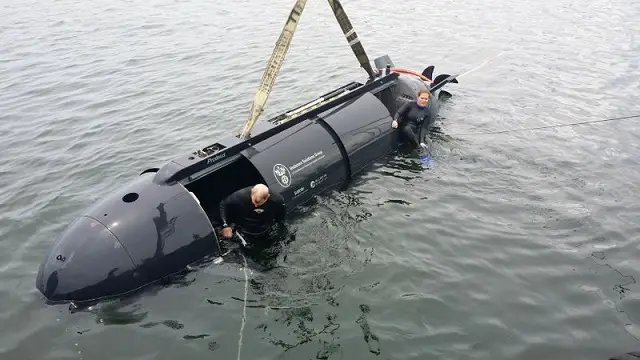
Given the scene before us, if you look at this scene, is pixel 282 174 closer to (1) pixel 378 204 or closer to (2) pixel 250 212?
(2) pixel 250 212

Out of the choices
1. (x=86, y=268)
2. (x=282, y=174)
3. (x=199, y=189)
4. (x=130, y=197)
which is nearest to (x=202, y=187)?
(x=199, y=189)

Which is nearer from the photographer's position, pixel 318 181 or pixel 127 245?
pixel 127 245

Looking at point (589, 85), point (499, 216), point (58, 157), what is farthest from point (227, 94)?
point (589, 85)

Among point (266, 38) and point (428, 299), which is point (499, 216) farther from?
point (266, 38)

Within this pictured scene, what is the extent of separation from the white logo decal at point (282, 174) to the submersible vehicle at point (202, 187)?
0.7 inches

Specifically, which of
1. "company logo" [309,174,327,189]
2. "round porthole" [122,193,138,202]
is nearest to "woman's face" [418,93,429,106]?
"company logo" [309,174,327,189]

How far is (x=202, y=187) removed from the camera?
8.73 metres

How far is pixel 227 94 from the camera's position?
15.4 metres

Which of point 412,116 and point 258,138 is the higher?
point 258,138

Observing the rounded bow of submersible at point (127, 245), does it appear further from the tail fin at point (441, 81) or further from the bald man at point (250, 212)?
the tail fin at point (441, 81)

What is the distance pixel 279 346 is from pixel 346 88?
6.68 meters

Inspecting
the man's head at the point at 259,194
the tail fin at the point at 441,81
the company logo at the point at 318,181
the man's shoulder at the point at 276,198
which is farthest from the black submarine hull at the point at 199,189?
the tail fin at the point at 441,81

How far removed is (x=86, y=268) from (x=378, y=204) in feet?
17.8

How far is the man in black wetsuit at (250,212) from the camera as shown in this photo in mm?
7977
